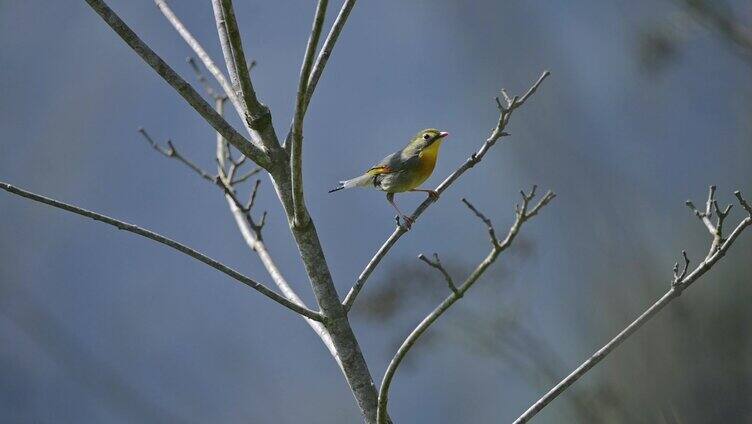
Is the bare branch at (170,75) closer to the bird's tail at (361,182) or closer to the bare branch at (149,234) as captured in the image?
the bare branch at (149,234)

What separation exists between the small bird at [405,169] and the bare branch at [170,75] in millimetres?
1662

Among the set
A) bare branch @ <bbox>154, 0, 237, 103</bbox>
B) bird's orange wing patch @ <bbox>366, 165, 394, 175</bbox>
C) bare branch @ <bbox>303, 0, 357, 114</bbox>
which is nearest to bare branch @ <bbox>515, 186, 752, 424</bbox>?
bare branch @ <bbox>303, 0, 357, 114</bbox>

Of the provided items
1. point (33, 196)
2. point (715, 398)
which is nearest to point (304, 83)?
point (33, 196)

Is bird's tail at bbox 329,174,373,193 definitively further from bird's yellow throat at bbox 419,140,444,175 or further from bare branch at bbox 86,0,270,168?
bare branch at bbox 86,0,270,168

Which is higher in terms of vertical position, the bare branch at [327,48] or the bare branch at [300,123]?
the bare branch at [327,48]

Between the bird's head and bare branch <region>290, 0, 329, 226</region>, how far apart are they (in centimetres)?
185

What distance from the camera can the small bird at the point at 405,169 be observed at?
359cm

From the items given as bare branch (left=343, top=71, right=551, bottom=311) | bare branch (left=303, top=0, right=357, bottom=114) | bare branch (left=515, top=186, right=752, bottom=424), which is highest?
bare branch (left=303, top=0, right=357, bottom=114)

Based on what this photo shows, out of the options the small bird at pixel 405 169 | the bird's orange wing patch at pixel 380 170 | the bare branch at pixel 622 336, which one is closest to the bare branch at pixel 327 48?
the bare branch at pixel 622 336

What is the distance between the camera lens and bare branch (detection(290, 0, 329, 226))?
1620 mm

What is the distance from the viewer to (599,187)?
385 cm

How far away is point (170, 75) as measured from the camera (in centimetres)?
181

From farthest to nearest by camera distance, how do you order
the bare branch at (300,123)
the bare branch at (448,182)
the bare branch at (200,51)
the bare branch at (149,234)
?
the bare branch at (200,51), the bare branch at (448,182), the bare branch at (149,234), the bare branch at (300,123)

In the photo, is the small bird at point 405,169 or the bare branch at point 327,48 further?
the small bird at point 405,169
